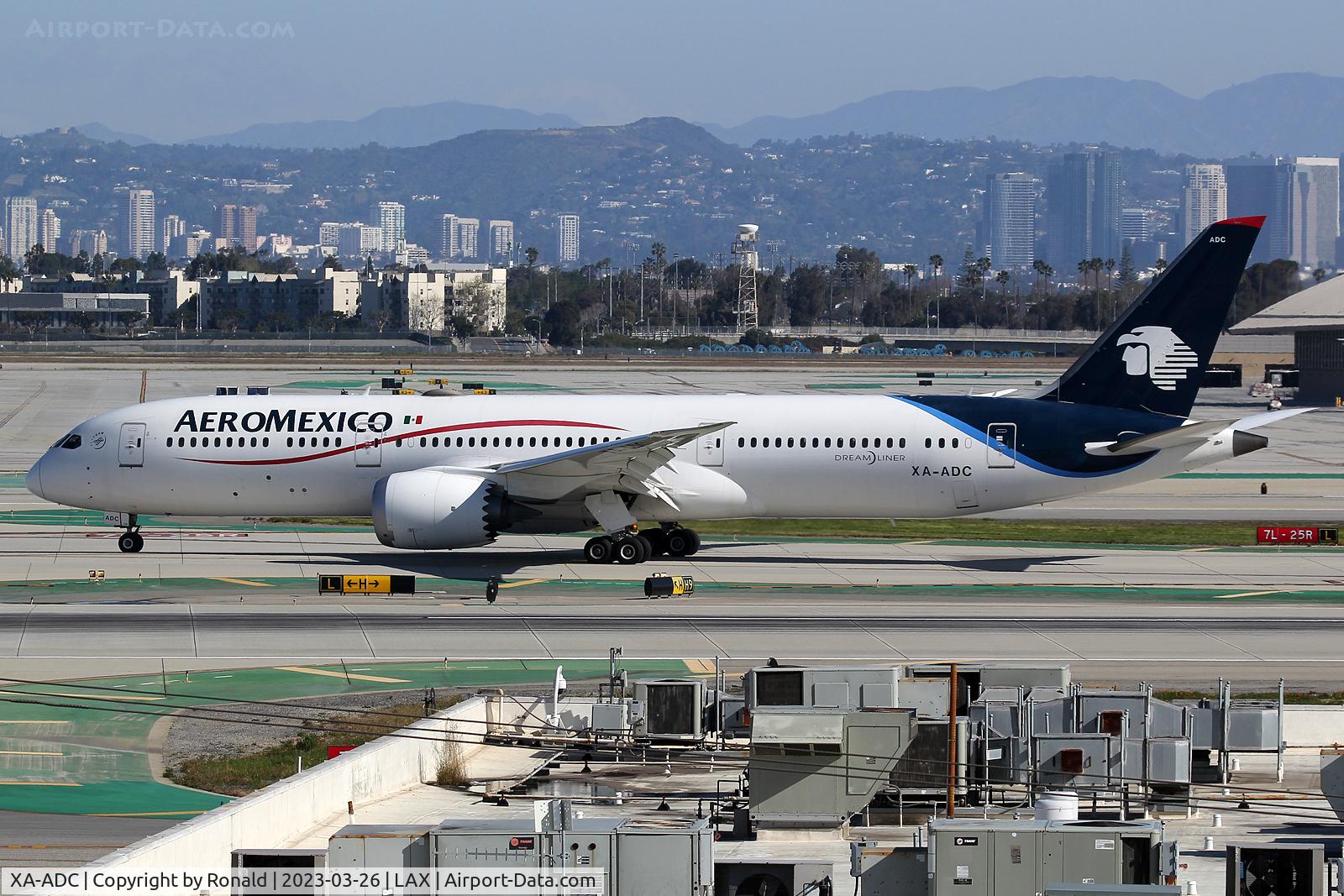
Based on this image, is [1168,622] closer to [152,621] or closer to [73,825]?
[152,621]

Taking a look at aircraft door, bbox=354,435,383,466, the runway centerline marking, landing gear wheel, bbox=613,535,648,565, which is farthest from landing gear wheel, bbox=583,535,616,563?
the runway centerline marking

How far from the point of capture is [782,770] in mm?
22719

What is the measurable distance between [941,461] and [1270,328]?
95.3m

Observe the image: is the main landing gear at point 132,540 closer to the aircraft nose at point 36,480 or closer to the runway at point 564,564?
the runway at point 564,564

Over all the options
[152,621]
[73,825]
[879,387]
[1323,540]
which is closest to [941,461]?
[1323,540]

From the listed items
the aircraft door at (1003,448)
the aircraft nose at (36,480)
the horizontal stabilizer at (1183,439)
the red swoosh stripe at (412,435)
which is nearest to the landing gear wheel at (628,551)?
A: the red swoosh stripe at (412,435)

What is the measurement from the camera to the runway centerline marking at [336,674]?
34.2 metres

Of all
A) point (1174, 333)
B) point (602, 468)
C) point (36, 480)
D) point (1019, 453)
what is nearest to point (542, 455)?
point (602, 468)

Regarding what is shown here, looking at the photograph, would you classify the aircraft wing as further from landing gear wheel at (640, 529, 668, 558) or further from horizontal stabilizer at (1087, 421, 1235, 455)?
horizontal stabilizer at (1087, 421, 1235, 455)

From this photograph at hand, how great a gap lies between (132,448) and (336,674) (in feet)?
58.6

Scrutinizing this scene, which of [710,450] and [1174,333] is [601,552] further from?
[1174,333]

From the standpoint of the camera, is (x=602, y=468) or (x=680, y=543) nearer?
(x=602, y=468)

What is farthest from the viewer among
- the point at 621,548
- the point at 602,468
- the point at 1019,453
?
the point at 621,548

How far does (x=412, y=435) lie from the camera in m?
49.2
